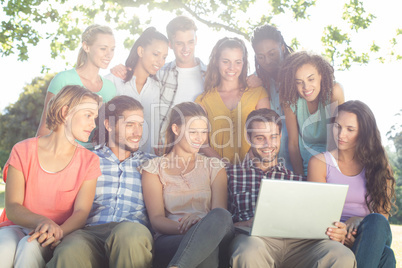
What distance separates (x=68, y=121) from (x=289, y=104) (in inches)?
81.5

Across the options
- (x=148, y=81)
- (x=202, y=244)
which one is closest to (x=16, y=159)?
(x=202, y=244)

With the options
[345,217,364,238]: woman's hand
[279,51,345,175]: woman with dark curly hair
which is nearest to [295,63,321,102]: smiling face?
[279,51,345,175]: woman with dark curly hair

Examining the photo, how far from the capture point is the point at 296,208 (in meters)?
2.51

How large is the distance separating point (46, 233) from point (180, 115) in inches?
55.4

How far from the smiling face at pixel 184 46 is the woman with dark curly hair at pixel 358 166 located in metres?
1.73

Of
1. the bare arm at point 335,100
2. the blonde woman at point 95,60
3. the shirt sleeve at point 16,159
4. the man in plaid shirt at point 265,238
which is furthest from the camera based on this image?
the blonde woman at point 95,60

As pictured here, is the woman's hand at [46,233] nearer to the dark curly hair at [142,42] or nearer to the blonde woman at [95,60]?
the blonde woman at [95,60]

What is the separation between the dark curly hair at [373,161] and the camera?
3.11 metres

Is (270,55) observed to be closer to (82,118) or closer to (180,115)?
(180,115)

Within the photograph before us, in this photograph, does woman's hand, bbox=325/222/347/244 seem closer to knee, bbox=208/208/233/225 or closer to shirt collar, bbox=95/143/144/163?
knee, bbox=208/208/233/225

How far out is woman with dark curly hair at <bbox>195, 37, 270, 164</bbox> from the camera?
4.05 metres

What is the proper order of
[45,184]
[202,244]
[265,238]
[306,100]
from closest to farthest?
[202,244]
[265,238]
[45,184]
[306,100]

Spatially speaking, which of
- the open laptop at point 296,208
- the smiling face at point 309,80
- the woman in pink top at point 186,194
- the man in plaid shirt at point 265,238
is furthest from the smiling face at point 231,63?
the open laptop at point 296,208

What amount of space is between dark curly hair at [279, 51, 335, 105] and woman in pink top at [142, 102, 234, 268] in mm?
994
